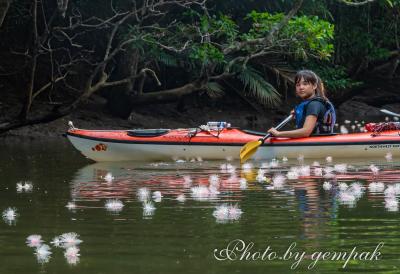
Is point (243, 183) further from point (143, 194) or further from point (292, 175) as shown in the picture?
point (143, 194)

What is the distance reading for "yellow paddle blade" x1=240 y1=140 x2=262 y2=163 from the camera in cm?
1330

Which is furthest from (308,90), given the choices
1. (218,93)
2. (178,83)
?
(178,83)

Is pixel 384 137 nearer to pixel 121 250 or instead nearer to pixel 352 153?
pixel 352 153

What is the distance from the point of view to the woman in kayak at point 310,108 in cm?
1331

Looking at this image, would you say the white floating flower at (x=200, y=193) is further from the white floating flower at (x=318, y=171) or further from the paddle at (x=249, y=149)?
the paddle at (x=249, y=149)

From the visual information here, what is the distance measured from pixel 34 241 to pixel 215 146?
697cm

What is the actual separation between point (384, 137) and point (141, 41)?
20.3 ft

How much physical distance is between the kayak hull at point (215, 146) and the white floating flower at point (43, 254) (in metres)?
7.08

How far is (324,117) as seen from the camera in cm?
1360

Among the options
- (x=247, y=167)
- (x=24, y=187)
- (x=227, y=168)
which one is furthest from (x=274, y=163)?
(x=24, y=187)

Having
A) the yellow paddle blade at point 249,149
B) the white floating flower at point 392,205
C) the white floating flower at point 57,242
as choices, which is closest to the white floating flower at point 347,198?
the white floating flower at point 392,205

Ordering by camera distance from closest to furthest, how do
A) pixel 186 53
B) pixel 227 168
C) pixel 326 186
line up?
1. pixel 326 186
2. pixel 227 168
3. pixel 186 53

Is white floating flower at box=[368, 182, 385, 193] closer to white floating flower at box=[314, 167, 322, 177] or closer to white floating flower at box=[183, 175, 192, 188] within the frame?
white floating flower at box=[314, 167, 322, 177]

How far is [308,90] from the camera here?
530 inches
